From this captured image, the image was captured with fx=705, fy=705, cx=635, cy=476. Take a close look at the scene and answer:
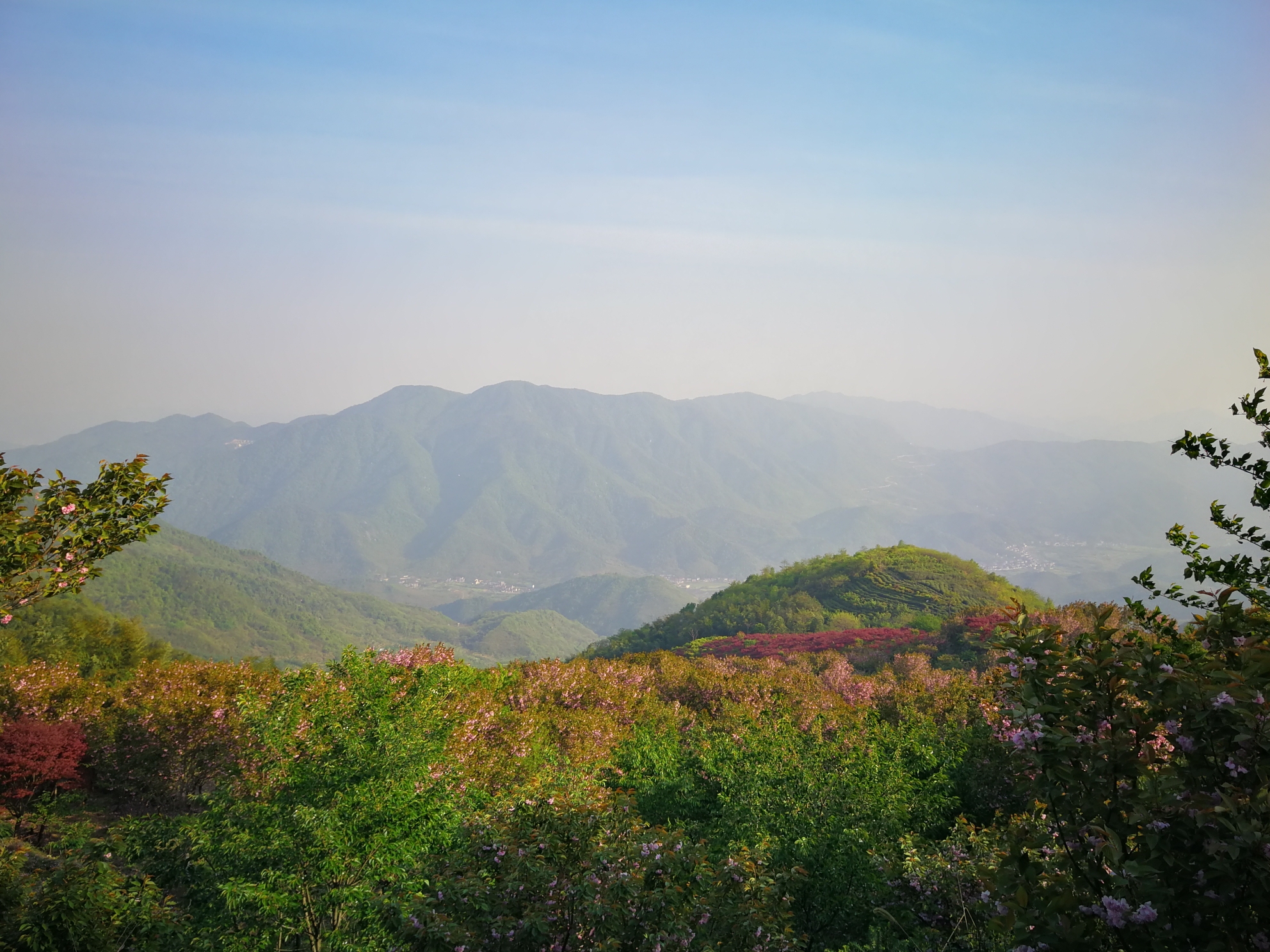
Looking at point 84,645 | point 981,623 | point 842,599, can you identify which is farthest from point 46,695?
point 842,599

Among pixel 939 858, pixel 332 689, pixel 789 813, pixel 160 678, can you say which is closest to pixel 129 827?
pixel 332 689

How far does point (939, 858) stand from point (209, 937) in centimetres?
1289

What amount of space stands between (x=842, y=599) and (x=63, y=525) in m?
88.5

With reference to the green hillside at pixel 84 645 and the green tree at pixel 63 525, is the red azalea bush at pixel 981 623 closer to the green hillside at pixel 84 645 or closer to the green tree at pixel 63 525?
the green tree at pixel 63 525

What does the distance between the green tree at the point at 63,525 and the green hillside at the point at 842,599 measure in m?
70.9

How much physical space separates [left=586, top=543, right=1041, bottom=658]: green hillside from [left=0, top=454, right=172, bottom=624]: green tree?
7093 centimetres

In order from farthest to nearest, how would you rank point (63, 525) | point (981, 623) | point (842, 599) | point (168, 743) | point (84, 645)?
1. point (842, 599)
2. point (84, 645)
3. point (981, 623)
4. point (168, 743)
5. point (63, 525)

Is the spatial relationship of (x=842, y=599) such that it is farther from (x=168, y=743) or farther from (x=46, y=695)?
(x=46, y=695)

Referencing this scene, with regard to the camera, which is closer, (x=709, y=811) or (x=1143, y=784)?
(x=1143, y=784)

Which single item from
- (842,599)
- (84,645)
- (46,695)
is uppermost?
(46,695)

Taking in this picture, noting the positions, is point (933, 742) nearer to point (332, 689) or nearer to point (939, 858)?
point (939, 858)

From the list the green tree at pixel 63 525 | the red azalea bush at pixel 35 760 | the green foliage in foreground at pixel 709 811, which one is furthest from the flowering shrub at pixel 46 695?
the green tree at pixel 63 525

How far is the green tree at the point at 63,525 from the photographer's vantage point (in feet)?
30.6

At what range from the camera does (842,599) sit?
3546 inches
